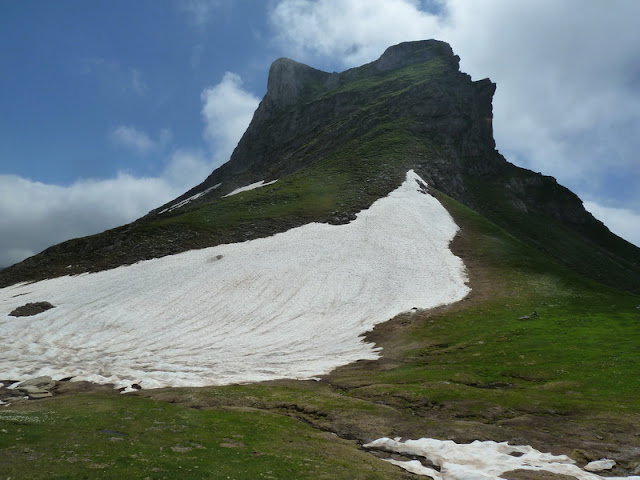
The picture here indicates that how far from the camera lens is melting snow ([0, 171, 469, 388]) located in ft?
137

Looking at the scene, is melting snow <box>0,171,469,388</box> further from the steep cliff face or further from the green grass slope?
the steep cliff face

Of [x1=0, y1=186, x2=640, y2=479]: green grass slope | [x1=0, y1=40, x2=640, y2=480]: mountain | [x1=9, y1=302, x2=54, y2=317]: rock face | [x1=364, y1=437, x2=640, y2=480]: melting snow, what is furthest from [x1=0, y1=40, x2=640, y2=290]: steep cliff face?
[x1=364, y1=437, x2=640, y2=480]: melting snow

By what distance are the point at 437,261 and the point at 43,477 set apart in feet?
214

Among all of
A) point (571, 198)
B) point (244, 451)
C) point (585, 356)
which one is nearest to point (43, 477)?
point (244, 451)

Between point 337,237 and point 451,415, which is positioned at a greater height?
point 337,237

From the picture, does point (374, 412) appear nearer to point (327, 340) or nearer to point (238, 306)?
point (327, 340)

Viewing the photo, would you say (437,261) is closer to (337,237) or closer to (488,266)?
(488,266)

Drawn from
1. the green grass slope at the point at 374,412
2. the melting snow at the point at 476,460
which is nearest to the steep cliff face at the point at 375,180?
the green grass slope at the point at 374,412

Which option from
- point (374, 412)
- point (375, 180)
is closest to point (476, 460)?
point (374, 412)

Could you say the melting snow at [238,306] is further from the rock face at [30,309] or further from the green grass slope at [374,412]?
the green grass slope at [374,412]

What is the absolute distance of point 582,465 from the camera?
723 inches

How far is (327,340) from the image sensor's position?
161 feet

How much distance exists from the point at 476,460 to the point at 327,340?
100ft

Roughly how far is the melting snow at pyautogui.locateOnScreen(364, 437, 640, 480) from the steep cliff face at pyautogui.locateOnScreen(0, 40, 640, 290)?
2615 inches
